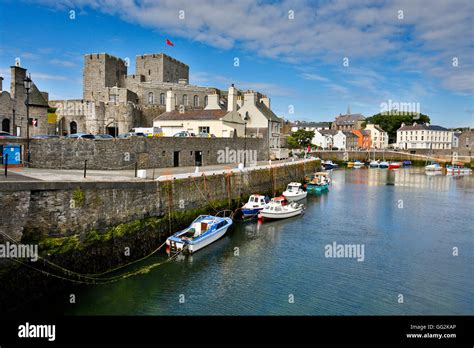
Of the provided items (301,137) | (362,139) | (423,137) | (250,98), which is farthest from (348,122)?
(250,98)

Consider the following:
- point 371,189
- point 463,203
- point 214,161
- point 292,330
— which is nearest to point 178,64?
point 214,161

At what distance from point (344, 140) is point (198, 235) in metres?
98.7

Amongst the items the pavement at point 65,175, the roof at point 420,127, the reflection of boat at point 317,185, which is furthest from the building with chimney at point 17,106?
the roof at point 420,127

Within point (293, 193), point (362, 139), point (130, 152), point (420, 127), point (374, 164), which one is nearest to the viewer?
point (130, 152)

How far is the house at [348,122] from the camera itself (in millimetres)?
135887

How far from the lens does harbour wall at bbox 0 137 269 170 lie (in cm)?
2202

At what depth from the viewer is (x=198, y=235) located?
1870 cm

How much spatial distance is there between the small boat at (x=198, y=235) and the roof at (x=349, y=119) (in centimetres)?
12623

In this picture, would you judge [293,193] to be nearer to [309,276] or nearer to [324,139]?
[309,276]

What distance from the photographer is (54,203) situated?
14.0m

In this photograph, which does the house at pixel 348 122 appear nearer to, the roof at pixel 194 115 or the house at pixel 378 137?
the house at pixel 378 137

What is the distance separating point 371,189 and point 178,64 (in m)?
32.9

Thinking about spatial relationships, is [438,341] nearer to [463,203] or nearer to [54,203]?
[54,203]

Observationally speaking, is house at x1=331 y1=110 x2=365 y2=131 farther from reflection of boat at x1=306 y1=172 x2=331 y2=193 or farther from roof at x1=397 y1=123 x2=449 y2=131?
reflection of boat at x1=306 y1=172 x2=331 y2=193
